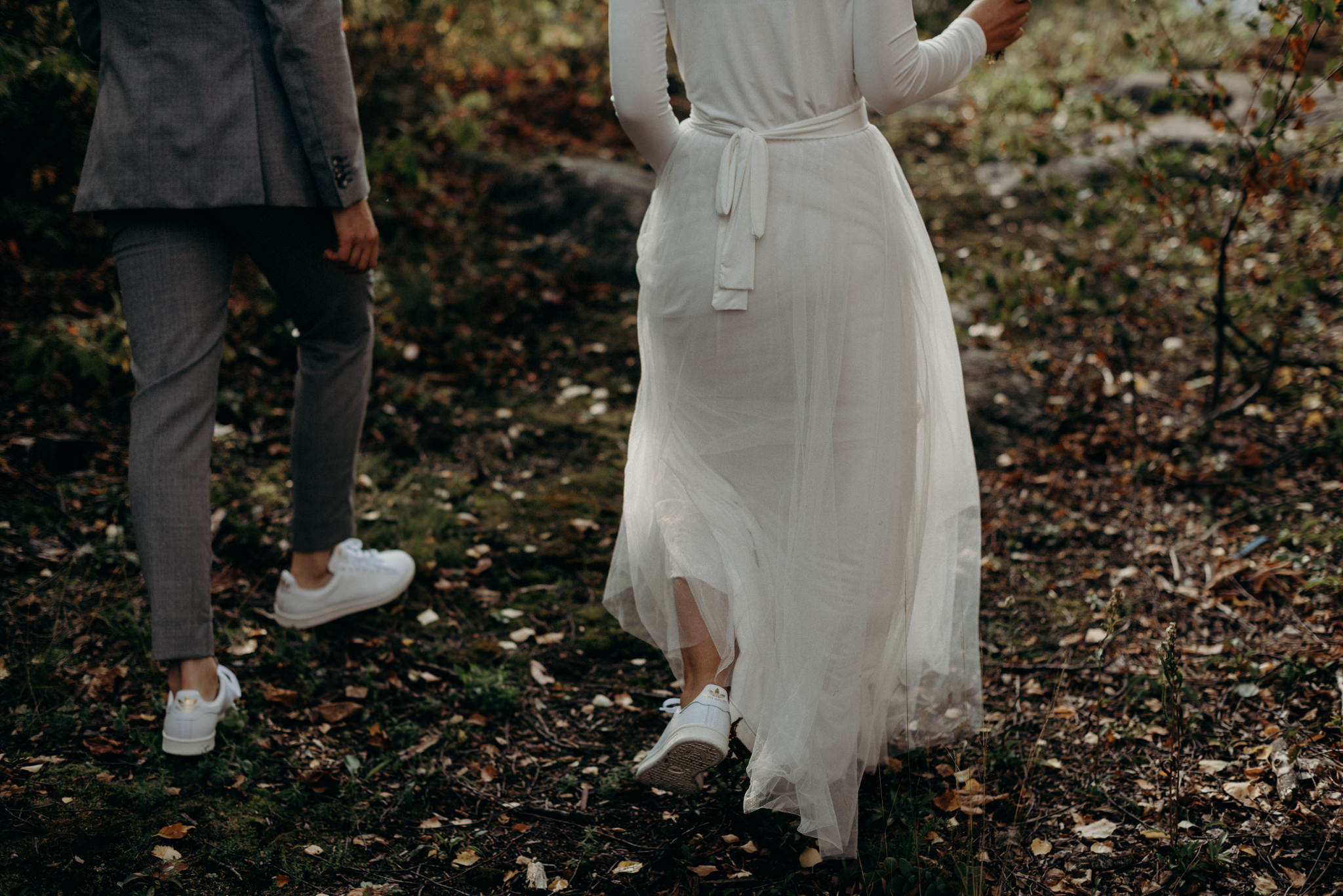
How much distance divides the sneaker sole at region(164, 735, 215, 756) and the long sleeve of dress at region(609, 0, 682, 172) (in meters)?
1.78

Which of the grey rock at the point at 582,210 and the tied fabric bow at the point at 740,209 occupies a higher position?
the tied fabric bow at the point at 740,209

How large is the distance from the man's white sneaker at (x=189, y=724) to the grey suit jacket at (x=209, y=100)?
1196 mm

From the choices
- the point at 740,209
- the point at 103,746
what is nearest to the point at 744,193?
the point at 740,209

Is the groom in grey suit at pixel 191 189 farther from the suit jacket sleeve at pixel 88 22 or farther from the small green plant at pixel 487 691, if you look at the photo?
the small green plant at pixel 487 691

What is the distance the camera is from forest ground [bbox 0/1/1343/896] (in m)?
2.23

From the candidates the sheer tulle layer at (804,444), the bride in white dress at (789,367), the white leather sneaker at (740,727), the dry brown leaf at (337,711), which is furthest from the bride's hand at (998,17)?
the dry brown leaf at (337,711)

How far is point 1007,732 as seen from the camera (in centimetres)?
276

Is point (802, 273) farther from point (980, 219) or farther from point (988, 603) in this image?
point (980, 219)

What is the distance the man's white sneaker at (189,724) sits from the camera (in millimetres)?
2438

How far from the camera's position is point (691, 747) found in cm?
223

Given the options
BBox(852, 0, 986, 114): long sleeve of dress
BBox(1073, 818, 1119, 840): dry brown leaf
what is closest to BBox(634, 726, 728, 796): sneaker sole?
BBox(1073, 818, 1119, 840): dry brown leaf

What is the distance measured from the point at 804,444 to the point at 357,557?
165 cm

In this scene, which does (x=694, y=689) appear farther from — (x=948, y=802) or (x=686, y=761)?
(x=948, y=802)

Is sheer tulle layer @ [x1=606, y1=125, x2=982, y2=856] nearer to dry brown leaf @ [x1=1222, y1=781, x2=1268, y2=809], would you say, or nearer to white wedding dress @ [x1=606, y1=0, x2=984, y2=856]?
white wedding dress @ [x1=606, y1=0, x2=984, y2=856]
